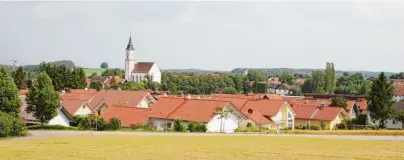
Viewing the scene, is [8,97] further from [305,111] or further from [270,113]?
[305,111]

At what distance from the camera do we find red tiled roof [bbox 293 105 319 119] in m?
66.3

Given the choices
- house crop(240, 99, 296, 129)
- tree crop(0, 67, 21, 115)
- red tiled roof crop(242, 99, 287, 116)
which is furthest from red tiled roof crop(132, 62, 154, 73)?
tree crop(0, 67, 21, 115)

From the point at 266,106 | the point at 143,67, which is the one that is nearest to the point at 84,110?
the point at 266,106

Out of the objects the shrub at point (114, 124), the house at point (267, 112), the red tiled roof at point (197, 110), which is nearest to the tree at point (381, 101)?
the house at point (267, 112)

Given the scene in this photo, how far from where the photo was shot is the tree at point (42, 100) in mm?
47656

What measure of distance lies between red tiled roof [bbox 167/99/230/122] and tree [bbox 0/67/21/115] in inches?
567

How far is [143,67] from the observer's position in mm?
161875

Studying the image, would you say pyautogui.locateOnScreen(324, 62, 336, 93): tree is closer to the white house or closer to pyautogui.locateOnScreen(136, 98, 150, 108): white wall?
pyautogui.locateOnScreen(136, 98, 150, 108): white wall

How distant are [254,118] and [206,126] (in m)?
10.4

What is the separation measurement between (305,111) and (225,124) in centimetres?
2108

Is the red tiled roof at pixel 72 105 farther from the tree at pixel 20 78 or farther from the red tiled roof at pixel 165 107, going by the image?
the tree at pixel 20 78

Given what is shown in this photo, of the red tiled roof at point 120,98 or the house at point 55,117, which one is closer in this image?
the house at point 55,117

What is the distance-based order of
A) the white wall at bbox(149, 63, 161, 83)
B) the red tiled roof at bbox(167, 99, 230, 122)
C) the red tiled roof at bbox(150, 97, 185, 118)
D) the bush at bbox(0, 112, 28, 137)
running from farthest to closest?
the white wall at bbox(149, 63, 161, 83) < the red tiled roof at bbox(150, 97, 185, 118) < the red tiled roof at bbox(167, 99, 230, 122) < the bush at bbox(0, 112, 28, 137)

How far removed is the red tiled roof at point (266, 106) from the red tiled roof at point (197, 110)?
1031 centimetres
